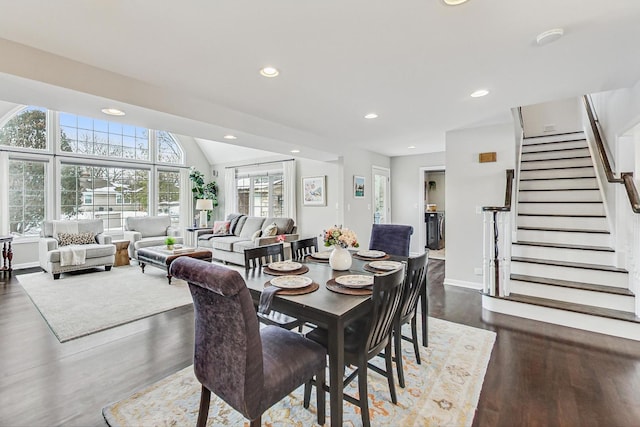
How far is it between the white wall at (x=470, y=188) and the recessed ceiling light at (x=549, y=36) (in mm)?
2221

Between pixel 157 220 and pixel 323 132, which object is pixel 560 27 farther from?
pixel 157 220

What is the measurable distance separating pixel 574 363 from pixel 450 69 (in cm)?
252

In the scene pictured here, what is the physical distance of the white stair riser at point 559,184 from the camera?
428 cm

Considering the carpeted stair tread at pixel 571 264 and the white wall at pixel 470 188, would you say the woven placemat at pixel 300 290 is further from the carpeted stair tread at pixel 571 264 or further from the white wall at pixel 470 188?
→ the white wall at pixel 470 188

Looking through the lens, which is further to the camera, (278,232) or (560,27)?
(278,232)

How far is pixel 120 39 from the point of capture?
1.95 m

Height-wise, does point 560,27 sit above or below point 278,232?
above

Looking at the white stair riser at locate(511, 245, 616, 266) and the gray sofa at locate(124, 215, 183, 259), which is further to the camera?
the gray sofa at locate(124, 215, 183, 259)

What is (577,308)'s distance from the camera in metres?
3.02

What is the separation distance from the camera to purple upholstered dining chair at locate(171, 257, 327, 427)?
1.27 m

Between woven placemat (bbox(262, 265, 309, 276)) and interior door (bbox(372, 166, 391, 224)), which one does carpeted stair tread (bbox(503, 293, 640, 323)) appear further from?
interior door (bbox(372, 166, 391, 224))

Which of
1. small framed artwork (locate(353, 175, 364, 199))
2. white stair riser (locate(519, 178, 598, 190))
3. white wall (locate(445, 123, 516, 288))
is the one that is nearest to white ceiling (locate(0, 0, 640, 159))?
white wall (locate(445, 123, 516, 288))

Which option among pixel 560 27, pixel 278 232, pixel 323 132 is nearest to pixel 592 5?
pixel 560 27

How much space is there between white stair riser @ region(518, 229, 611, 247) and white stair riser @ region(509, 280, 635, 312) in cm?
83
